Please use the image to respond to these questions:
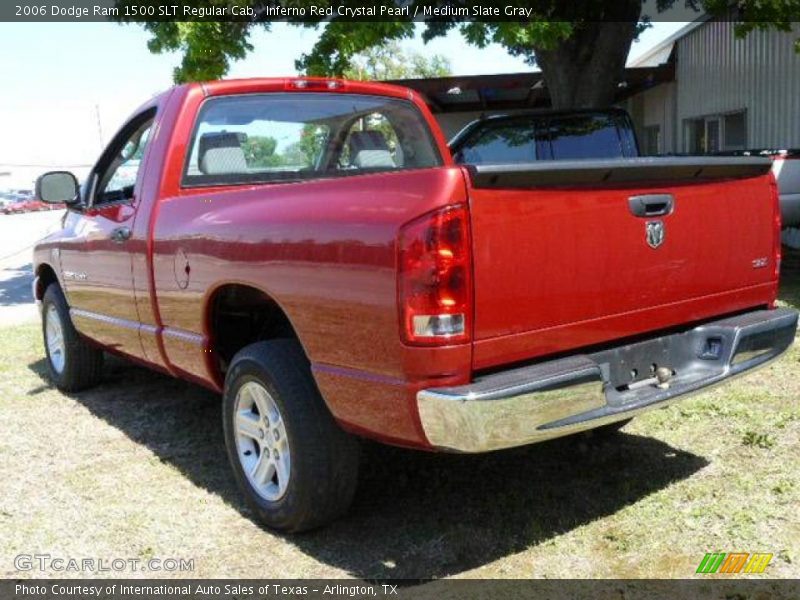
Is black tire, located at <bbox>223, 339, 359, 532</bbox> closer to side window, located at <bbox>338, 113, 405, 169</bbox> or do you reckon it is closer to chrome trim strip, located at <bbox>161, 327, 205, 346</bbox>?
chrome trim strip, located at <bbox>161, 327, 205, 346</bbox>

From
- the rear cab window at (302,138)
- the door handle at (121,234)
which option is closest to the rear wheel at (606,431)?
the rear cab window at (302,138)

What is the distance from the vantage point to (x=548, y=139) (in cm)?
860

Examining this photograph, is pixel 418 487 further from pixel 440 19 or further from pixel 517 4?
pixel 440 19

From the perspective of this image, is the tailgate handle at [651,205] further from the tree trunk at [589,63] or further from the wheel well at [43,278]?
the tree trunk at [589,63]

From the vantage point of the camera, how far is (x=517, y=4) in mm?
9875

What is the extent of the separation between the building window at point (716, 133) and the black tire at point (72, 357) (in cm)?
1072

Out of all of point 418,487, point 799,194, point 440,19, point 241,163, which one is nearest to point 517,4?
point 440,19

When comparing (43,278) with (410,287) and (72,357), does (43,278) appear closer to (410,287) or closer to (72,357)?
(72,357)

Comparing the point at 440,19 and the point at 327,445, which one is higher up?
the point at 440,19

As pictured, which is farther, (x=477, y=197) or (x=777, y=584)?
(x=777, y=584)

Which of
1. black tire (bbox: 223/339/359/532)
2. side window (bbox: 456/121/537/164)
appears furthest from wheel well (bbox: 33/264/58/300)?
side window (bbox: 456/121/537/164)

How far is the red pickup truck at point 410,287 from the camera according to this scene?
8.75ft

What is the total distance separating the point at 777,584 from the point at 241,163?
309cm

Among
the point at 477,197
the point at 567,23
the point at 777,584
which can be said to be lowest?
the point at 777,584
